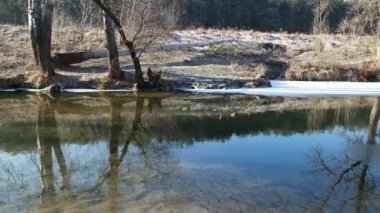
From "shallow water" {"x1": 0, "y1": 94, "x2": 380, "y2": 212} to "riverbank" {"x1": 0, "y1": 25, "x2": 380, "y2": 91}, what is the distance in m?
4.70

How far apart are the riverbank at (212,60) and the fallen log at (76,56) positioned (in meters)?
0.35

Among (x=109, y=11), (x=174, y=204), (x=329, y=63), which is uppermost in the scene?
(x=109, y=11)

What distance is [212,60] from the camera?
2627 centimetres

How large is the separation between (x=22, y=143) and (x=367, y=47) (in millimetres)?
22881

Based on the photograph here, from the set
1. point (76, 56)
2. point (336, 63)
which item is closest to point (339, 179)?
point (336, 63)

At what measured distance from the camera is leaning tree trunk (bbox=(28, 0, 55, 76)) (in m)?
20.6

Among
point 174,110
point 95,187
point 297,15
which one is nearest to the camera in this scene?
point 95,187

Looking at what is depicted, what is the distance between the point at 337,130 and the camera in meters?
13.5

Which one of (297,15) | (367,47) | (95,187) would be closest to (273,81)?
(367,47)

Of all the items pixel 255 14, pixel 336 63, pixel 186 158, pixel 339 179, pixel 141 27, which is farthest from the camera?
pixel 255 14

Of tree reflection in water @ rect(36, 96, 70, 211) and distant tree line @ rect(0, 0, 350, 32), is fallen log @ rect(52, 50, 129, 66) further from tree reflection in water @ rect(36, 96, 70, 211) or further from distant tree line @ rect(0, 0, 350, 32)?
distant tree line @ rect(0, 0, 350, 32)

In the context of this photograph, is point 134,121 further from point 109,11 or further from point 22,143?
point 109,11

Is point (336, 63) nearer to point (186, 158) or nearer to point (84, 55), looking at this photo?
point (84, 55)

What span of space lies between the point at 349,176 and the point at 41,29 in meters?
15.5
